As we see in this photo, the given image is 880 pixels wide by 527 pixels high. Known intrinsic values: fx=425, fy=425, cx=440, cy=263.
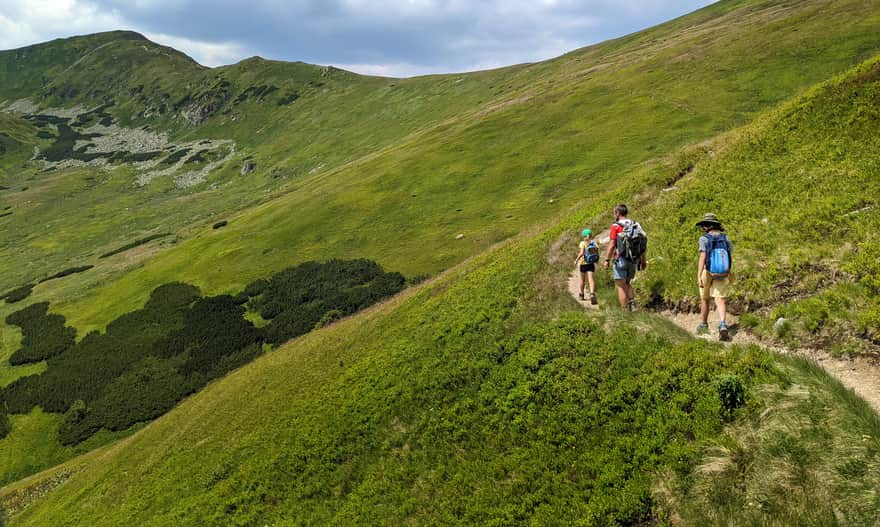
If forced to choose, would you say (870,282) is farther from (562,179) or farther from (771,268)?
(562,179)

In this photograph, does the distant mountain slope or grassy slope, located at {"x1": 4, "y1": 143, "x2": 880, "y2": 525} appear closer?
the distant mountain slope

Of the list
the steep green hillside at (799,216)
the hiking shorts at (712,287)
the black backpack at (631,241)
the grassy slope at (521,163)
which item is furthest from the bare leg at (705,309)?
the grassy slope at (521,163)

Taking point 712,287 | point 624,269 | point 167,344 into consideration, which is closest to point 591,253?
point 624,269

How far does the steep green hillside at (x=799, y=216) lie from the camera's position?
13.1m

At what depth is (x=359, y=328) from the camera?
33844 millimetres

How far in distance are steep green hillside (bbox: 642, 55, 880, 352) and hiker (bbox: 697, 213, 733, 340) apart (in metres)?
1.29

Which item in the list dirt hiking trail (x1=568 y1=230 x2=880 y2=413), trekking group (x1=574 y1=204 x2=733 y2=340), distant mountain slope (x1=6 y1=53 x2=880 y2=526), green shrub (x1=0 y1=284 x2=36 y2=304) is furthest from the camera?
green shrub (x1=0 y1=284 x2=36 y2=304)

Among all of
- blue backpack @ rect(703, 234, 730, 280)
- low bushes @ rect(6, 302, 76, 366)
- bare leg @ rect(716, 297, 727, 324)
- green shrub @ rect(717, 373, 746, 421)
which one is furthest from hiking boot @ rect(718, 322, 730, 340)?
low bushes @ rect(6, 302, 76, 366)

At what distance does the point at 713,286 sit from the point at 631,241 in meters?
3.98

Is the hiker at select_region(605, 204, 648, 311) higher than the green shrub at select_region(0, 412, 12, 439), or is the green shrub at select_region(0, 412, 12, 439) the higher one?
the hiker at select_region(605, 204, 648, 311)

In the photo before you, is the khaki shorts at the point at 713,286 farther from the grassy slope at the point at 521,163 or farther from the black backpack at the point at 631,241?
the grassy slope at the point at 521,163

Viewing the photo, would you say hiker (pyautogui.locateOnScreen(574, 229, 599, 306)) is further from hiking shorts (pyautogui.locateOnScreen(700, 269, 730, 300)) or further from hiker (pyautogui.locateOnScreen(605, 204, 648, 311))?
hiking shorts (pyautogui.locateOnScreen(700, 269, 730, 300))

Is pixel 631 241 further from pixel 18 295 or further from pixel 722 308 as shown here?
pixel 18 295

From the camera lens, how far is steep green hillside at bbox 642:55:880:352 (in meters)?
13.1
